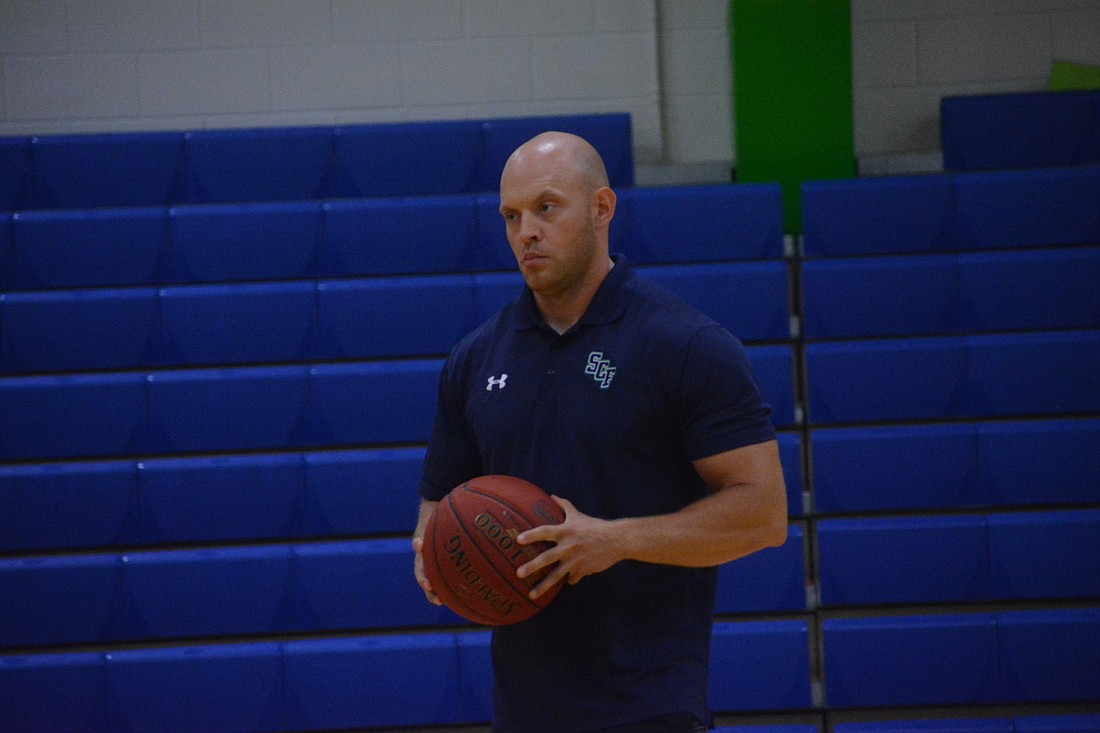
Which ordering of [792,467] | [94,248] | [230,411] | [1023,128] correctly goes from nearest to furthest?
[792,467]
[230,411]
[94,248]
[1023,128]

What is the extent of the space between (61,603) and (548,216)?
2443 millimetres

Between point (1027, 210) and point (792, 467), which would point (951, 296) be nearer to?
point (1027, 210)

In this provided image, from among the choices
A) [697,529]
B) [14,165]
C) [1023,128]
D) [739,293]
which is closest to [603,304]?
[697,529]

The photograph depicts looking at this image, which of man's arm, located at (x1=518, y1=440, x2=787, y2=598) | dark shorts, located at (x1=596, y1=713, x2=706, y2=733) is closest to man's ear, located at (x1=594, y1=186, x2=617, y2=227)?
man's arm, located at (x1=518, y1=440, x2=787, y2=598)

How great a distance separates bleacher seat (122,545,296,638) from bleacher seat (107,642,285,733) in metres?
0.09

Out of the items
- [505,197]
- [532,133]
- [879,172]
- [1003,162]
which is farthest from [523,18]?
[505,197]

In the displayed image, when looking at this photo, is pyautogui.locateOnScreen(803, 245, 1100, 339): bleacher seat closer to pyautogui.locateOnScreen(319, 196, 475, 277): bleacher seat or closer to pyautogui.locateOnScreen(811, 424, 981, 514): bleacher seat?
pyautogui.locateOnScreen(811, 424, 981, 514): bleacher seat

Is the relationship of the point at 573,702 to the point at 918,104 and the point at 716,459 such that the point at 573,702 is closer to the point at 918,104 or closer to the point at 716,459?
the point at 716,459

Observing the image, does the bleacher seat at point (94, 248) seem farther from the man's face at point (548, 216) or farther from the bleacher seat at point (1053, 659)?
the bleacher seat at point (1053, 659)

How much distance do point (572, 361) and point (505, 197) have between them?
0.77ft

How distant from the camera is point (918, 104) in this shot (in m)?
4.12

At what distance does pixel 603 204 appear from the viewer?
1618 millimetres

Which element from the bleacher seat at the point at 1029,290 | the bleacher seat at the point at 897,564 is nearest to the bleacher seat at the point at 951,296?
the bleacher seat at the point at 1029,290

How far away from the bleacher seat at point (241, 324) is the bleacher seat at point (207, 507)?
0.36 m
